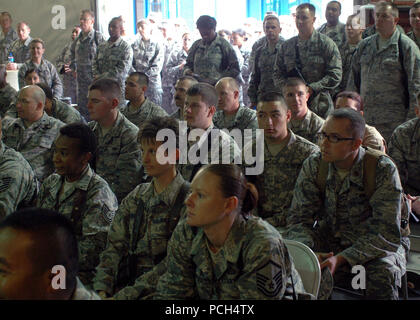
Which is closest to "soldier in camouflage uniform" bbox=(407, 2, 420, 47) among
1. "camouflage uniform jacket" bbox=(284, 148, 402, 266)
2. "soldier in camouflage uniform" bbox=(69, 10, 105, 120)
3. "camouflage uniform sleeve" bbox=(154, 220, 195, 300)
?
"camouflage uniform jacket" bbox=(284, 148, 402, 266)

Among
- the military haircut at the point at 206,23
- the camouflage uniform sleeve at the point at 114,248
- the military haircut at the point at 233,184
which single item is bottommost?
the camouflage uniform sleeve at the point at 114,248

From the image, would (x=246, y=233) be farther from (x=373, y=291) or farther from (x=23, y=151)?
(x=23, y=151)

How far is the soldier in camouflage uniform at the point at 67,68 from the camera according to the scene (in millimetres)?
7448

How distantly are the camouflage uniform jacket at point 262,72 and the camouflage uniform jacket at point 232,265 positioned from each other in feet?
12.1

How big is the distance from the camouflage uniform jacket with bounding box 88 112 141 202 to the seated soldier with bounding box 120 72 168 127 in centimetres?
95

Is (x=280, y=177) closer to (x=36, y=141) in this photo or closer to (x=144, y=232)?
(x=144, y=232)

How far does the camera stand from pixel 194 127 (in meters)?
3.59

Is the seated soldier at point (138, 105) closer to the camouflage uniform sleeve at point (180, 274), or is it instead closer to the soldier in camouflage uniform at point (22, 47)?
the camouflage uniform sleeve at point (180, 274)

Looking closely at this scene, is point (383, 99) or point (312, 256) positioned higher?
point (383, 99)

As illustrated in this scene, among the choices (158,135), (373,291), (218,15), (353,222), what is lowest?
(373,291)

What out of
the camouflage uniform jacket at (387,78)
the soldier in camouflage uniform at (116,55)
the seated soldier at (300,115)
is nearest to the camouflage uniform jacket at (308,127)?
the seated soldier at (300,115)

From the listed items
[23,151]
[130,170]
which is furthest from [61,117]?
[130,170]

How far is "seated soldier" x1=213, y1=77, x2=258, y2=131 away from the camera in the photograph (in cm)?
430

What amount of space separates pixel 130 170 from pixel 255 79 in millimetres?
2294
